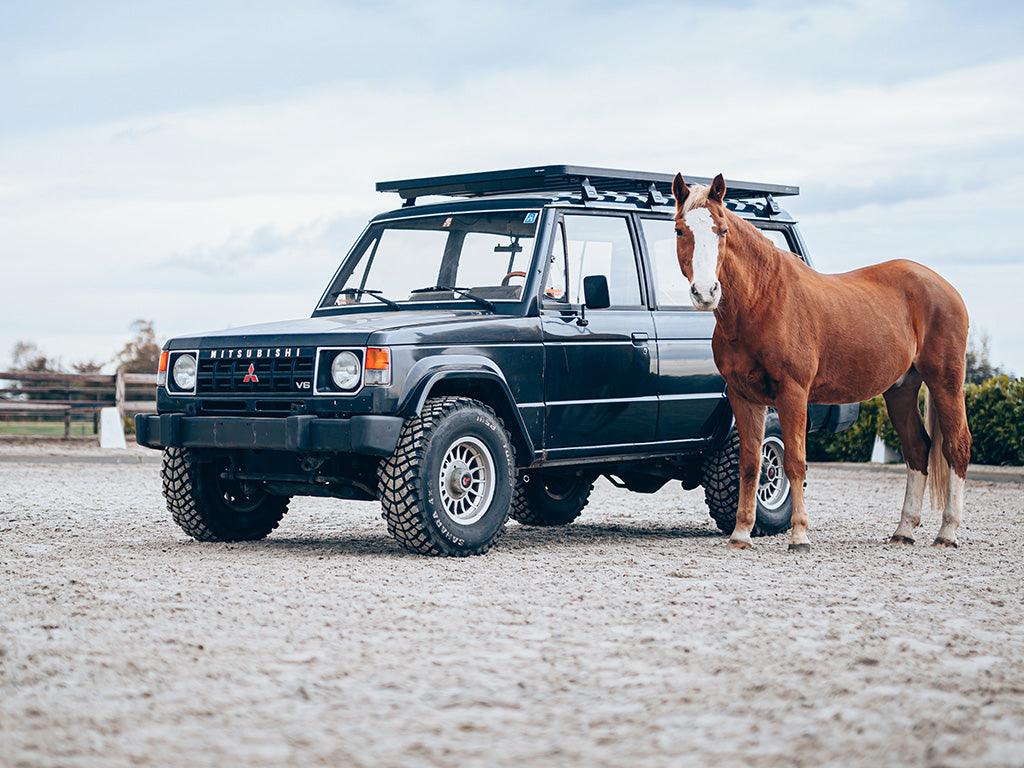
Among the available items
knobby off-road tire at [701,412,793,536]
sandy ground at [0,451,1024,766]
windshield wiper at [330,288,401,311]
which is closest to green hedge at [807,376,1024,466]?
knobby off-road tire at [701,412,793,536]

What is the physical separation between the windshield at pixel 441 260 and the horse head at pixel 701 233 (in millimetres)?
1054

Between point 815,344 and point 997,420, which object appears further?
point 997,420

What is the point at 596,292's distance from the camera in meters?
9.80

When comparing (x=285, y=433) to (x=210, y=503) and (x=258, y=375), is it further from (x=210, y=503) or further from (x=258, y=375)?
(x=210, y=503)

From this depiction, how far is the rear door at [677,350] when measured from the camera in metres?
10.7

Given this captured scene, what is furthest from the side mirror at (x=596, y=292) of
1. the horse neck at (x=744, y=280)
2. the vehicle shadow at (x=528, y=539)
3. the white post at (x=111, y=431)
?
the white post at (x=111, y=431)

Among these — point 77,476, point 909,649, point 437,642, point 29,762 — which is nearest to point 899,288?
point 909,649

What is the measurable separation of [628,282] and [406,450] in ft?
8.36

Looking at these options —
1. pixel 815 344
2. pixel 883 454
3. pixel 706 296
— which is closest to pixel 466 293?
pixel 706 296

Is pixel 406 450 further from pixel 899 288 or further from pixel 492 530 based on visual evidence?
pixel 899 288

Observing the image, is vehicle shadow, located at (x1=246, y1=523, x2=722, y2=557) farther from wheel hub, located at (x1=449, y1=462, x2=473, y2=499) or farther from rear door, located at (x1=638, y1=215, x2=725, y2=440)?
rear door, located at (x1=638, y1=215, x2=725, y2=440)

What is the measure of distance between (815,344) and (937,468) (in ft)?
5.82

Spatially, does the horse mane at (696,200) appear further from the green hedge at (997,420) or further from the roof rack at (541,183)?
the green hedge at (997,420)

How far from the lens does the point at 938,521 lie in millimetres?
13016
